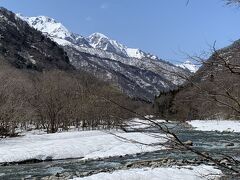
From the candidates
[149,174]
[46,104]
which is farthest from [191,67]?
[46,104]

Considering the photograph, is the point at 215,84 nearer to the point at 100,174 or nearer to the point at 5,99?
the point at 100,174

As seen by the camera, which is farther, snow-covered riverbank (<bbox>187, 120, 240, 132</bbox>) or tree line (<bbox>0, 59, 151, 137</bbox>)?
snow-covered riverbank (<bbox>187, 120, 240, 132</bbox>)

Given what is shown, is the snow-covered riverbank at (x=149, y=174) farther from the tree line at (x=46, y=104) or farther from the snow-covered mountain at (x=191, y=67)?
the tree line at (x=46, y=104)

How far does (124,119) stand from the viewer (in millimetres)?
2863

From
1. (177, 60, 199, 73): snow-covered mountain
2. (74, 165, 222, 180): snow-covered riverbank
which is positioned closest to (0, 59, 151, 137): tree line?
(74, 165, 222, 180): snow-covered riverbank

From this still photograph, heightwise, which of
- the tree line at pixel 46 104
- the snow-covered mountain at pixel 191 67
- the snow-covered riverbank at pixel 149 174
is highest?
the tree line at pixel 46 104

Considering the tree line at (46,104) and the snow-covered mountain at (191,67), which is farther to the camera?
the tree line at (46,104)

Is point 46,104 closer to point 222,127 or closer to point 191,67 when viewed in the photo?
point 222,127

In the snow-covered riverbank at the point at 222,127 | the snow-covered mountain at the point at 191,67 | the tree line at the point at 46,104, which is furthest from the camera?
the snow-covered riverbank at the point at 222,127

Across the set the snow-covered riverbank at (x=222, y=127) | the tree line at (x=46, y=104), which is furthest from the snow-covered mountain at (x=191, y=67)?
the snow-covered riverbank at (x=222, y=127)

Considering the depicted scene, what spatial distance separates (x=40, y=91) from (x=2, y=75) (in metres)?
15.1

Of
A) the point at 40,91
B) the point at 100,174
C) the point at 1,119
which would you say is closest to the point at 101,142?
the point at 1,119

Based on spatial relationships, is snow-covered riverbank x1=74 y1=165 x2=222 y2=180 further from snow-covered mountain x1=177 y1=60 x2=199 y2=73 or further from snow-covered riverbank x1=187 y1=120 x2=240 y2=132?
snow-covered riverbank x1=187 y1=120 x2=240 y2=132

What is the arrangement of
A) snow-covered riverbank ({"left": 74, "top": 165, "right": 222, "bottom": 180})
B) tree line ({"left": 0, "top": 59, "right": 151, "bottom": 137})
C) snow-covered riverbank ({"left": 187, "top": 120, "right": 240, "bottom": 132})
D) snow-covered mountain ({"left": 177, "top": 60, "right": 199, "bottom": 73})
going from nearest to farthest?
snow-covered mountain ({"left": 177, "top": 60, "right": 199, "bottom": 73}), snow-covered riverbank ({"left": 74, "top": 165, "right": 222, "bottom": 180}), tree line ({"left": 0, "top": 59, "right": 151, "bottom": 137}), snow-covered riverbank ({"left": 187, "top": 120, "right": 240, "bottom": 132})
